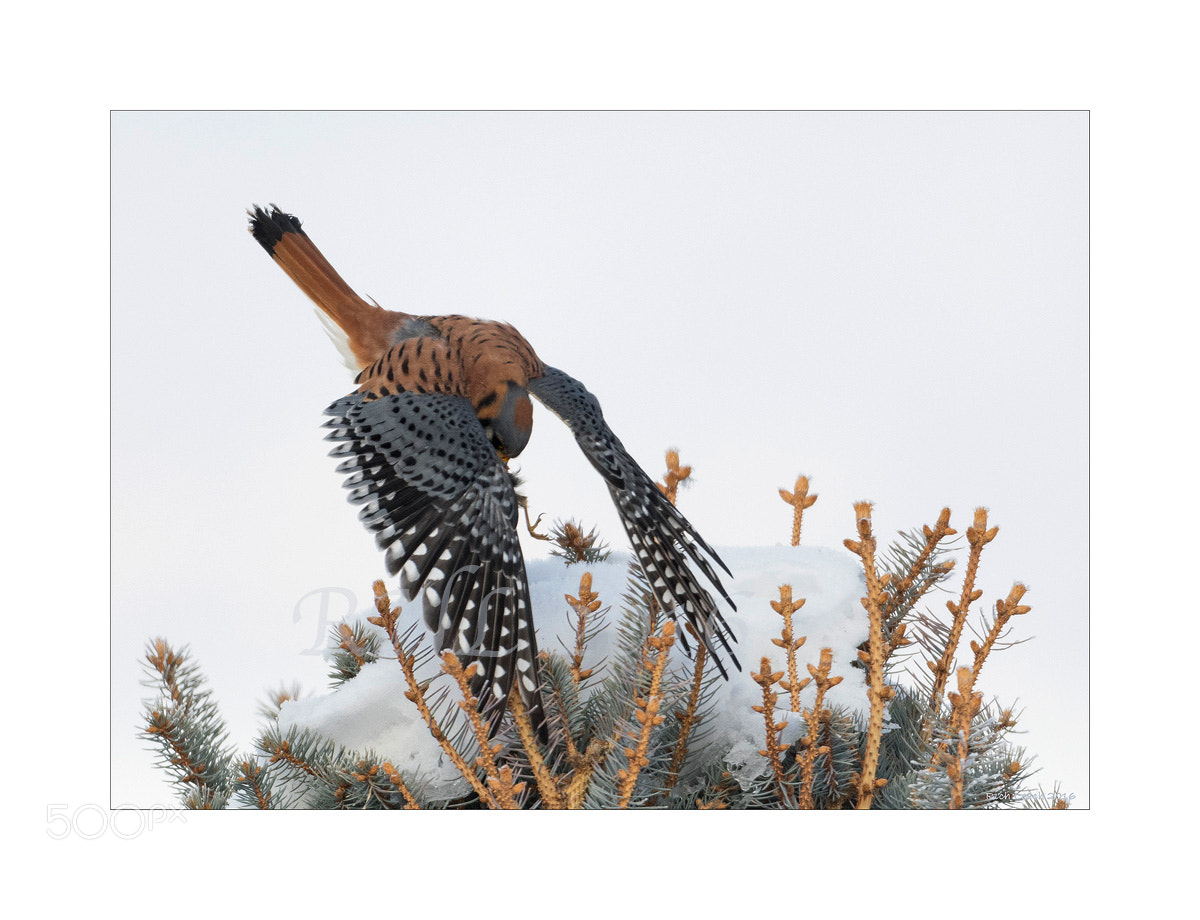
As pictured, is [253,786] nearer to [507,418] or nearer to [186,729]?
[186,729]

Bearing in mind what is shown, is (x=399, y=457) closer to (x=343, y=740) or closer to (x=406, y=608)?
(x=406, y=608)

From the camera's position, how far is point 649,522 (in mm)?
1845

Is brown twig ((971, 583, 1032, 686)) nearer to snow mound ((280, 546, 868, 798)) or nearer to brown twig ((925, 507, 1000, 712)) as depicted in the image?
brown twig ((925, 507, 1000, 712))

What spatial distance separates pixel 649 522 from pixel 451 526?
0.43 m

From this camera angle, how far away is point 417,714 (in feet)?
5.52

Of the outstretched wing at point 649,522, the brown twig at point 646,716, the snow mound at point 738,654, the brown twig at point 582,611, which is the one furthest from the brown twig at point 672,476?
the brown twig at point 646,716

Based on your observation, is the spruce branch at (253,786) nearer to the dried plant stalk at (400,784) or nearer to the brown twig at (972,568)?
the dried plant stalk at (400,784)

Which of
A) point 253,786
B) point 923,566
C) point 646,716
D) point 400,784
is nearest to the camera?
point 646,716

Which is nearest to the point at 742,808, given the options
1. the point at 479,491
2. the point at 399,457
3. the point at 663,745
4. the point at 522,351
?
the point at 663,745

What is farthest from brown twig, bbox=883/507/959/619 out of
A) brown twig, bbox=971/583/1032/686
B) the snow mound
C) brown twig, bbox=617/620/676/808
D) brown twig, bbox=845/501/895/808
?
brown twig, bbox=617/620/676/808

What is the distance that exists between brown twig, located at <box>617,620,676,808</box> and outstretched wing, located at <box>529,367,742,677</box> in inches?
6.8

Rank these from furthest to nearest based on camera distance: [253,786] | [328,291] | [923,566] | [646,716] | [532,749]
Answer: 1. [328,291]
2. [923,566]
3. [253,786]
4. [532,749]
5. [646,716]

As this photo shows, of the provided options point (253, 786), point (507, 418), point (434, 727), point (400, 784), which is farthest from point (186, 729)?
point (507, 418)

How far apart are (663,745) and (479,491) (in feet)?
1.69
